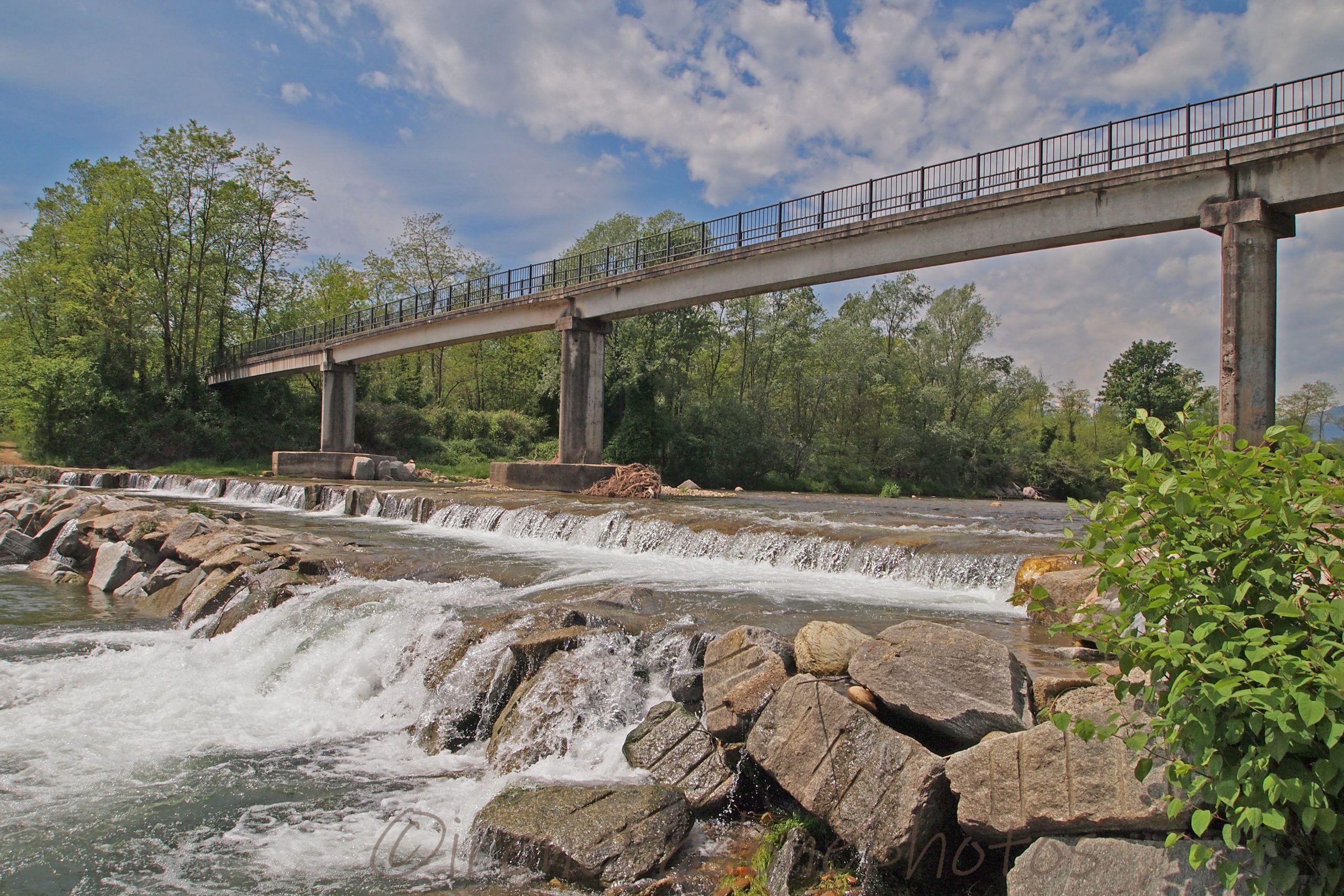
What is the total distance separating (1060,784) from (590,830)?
2.83m

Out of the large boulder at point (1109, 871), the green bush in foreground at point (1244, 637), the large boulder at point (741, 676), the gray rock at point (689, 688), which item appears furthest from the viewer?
the gray rock at point (689, 688)

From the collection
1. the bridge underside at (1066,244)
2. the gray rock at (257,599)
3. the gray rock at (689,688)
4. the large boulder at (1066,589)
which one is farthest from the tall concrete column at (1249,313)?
the gray rock at (257,599)

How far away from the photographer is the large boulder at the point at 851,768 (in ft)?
14.8

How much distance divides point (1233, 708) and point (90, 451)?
1836 inches

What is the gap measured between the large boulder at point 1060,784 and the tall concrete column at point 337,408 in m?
41.9

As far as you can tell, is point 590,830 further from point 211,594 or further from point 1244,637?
point 211,594

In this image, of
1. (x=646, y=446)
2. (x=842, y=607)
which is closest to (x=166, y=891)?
(x=842, y=607)

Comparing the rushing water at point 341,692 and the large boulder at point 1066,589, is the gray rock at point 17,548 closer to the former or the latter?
the rushing water at point 341,692

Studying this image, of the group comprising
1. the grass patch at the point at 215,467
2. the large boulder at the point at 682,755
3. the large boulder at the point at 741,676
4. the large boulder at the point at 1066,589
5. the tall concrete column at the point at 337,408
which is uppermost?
the tall concrete column at the point at 337,408

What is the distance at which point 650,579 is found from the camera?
39.2 feet

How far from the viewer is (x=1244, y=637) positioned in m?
2.87

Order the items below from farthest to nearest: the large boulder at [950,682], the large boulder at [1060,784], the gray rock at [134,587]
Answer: the gray rock at [134,587]
the large boulder at [950,682]
the large boulder at [1060,784]

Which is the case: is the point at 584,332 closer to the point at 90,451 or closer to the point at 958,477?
the point at 90,451

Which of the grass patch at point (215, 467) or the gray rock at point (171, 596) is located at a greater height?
the grass patch at point (215, 467)
